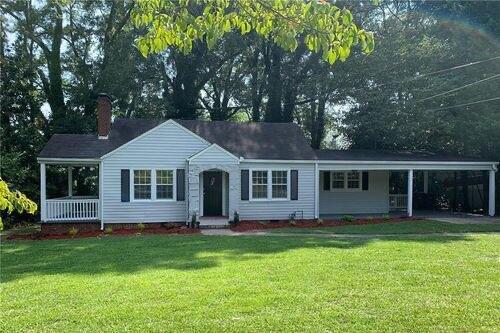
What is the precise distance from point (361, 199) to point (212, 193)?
7945 mm

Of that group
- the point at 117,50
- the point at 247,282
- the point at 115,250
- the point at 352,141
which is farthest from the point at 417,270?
the point at 117,50

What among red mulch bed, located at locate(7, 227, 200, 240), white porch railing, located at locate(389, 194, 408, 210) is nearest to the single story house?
red mulch bed, located at locate(7, 227, 200, 240)

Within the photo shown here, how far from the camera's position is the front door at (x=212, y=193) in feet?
61.8

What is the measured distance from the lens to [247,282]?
7.19 m

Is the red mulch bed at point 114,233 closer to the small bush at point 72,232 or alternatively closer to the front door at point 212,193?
the small bush at point 72,232

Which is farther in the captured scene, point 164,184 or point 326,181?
point 326,181

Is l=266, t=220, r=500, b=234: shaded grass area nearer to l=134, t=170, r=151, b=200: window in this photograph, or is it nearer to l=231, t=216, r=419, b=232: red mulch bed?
l=231, t=216, r=419, b=232: red mulch bed

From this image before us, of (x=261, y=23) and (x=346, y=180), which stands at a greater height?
(x=261, y=23)

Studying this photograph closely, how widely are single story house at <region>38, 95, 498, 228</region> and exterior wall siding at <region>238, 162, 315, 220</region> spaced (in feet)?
0.14

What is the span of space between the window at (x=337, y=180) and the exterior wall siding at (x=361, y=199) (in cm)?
32

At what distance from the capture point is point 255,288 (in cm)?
677

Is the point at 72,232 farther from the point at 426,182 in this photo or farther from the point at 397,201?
the point at 426,182

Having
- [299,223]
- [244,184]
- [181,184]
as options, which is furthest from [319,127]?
[181,184]

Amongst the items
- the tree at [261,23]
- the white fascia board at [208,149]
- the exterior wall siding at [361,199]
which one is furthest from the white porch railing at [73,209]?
the tree at [261,23]
